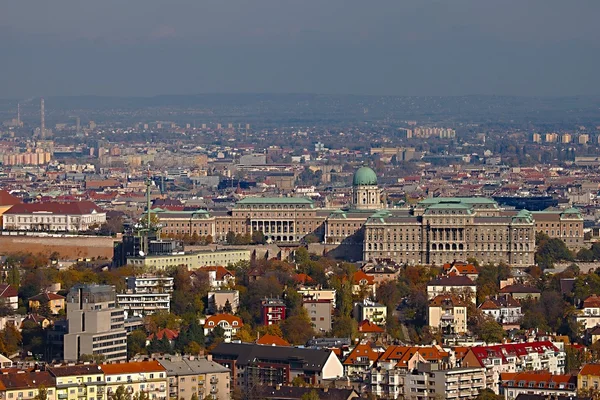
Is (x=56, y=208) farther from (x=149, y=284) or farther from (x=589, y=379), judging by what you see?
(x=589, y=379)

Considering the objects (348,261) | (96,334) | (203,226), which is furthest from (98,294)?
(203,226)

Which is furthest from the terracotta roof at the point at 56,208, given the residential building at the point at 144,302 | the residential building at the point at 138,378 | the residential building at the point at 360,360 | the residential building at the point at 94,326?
the residential building at the point at 138,378

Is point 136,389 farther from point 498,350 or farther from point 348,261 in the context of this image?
point 348,261

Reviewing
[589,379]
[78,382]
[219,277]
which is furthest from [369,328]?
[78,382]

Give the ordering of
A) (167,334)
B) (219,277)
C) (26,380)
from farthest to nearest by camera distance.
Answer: (219,277) < (167,334) < (26,380)

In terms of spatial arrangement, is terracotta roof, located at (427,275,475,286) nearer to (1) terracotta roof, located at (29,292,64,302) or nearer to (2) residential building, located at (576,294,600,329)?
(2) residential building, located at (576,294,600,329)

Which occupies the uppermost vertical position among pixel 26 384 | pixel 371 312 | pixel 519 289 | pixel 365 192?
pixel 365 192

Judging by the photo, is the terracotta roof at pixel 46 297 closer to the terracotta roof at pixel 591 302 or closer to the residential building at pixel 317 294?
the residential building at pixel 317 294
